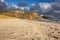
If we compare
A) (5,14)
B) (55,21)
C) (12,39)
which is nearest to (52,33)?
(12,39)

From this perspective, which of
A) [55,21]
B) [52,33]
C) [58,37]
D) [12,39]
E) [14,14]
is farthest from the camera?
[14,14]

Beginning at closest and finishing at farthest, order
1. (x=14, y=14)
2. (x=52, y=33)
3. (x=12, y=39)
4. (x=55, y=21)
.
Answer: (x=12, y=39)
(x=52, y=33)
(x=55, y=21)
(x=14, y=14)

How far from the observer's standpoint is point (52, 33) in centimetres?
605

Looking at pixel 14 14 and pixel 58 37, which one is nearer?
pixel 58 37

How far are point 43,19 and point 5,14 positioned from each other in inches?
106

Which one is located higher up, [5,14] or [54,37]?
[5,14]

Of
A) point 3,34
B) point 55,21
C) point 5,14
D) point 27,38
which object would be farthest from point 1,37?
point 5,14

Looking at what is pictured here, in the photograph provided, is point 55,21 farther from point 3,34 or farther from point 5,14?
point 3,34

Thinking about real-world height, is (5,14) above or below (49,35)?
above

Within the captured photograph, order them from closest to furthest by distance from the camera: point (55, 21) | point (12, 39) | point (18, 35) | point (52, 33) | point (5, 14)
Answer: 1. point (12, 39)
2. point (18, 35)
3. point (52, 33)
4. point (55, 21)
5. point (5, 14)

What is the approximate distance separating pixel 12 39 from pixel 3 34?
21.2 inches

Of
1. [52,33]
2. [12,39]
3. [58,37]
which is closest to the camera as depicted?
[12,39]

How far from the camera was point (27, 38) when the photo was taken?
491 centimetres

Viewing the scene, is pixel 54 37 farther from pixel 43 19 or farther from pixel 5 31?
pixel 43 19
